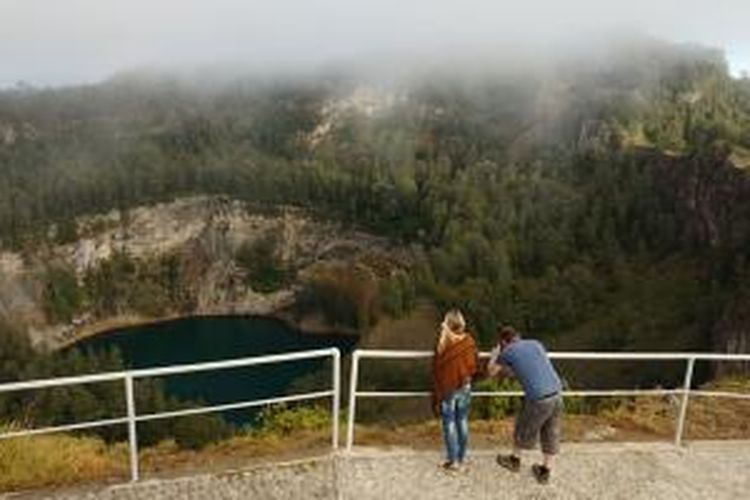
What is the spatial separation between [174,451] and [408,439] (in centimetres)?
333

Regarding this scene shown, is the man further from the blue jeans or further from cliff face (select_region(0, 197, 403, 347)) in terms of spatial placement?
cliff face (select_region(0, 197, 403, 347))

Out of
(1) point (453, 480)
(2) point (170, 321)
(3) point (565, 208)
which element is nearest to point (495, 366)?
(1) point (453, 480)

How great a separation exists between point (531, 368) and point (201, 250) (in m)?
178

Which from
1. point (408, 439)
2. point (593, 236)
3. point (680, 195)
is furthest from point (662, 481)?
point (593, 236)

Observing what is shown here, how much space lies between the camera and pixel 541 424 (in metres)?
13.1

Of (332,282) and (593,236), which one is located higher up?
(593,236)

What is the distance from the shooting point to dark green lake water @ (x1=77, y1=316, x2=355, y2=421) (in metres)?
113

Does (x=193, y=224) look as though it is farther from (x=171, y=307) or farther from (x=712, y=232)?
(x=712, y=232)

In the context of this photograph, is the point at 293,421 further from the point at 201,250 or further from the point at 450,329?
the point at 201,250

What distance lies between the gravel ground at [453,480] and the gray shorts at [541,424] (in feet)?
1.46

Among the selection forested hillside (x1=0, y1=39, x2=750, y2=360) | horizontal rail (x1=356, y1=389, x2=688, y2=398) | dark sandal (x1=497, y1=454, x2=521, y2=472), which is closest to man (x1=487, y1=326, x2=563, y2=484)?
dark sandal (x1=497, y1=454, x2=521, y2=472)

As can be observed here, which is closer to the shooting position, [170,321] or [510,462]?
[510,462]

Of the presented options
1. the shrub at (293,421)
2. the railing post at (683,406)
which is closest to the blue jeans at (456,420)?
the railing post at (683,406)

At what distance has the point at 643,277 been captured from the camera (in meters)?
125
